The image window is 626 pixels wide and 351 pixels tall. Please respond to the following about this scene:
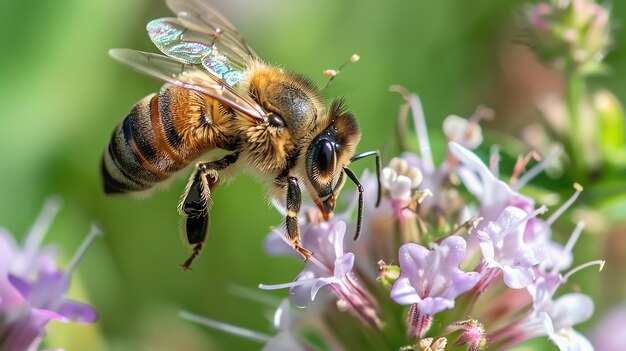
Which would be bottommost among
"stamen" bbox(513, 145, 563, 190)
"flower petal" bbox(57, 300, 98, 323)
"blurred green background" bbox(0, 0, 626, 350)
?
"blurred green background" bbox(0, 0, 626, 350)

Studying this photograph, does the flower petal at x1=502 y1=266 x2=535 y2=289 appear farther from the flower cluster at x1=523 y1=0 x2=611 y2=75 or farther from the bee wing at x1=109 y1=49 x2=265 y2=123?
the flower cluster at x1=523 y1=0 x2=611 y2=75

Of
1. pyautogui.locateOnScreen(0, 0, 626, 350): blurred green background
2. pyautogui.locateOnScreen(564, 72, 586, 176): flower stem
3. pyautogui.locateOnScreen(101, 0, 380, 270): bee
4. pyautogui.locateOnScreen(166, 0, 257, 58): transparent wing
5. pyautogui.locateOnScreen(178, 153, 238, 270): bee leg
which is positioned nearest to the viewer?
pyautogui.locateOnScreen(101, 0, 380, 270): bee

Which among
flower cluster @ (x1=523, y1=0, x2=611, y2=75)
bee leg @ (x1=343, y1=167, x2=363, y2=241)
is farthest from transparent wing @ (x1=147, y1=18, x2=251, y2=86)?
flower cluster @ (x1=523, y1=0, x2=611, y2=75)

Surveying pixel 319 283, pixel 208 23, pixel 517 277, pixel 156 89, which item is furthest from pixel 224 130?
pixel 156 89

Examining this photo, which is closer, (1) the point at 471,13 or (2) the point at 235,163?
(2) the point at 235,163

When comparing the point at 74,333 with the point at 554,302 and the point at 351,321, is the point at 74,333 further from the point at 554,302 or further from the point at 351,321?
the point at 554,302

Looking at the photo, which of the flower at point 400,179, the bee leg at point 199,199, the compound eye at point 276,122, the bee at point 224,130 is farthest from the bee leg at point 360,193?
the bee leg at point 199,199

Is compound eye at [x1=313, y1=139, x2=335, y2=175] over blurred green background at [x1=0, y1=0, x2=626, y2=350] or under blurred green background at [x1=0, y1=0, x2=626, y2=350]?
over

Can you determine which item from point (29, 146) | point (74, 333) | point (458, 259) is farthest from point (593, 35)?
point (29, 146)

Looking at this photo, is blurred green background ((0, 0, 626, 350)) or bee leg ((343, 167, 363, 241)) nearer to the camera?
bee leg ((343, 167, 363, 241))
